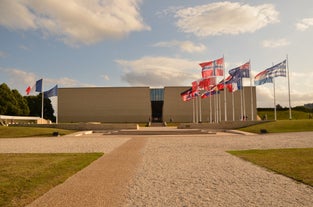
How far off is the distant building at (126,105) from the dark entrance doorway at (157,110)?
111 inches

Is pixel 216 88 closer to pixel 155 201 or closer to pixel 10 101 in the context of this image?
pixel 155 201

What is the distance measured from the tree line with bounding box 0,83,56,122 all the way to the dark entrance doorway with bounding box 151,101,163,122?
2624cm

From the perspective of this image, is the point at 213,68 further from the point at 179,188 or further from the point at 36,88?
the point at 179,188

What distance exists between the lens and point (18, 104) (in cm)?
6888

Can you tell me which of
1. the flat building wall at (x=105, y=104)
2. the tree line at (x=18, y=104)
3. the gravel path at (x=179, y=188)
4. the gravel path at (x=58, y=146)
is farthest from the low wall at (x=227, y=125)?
the tree line at (x=18, y=104)

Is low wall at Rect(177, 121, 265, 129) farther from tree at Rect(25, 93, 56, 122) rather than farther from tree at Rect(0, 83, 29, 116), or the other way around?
tree at Rect(25, 93, 56, 122)

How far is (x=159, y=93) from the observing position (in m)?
79.4

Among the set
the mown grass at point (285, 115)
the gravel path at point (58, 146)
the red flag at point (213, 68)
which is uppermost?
the red flag at point (213, 68)

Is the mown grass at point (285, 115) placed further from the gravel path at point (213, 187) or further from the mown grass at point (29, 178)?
the mown grass at point (29, 178)

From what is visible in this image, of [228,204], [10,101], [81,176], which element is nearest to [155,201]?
[228,204]

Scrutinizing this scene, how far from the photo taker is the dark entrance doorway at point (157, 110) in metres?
81.1

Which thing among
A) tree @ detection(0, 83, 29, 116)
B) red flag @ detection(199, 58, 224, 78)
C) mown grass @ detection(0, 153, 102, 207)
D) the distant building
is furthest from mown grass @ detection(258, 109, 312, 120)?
mown grass @ detection(0, 153, 102, 207)

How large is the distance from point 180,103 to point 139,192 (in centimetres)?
7120

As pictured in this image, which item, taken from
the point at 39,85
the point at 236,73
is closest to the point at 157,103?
the point at 39,85
